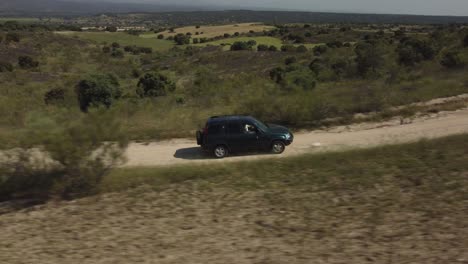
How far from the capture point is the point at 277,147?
51.2 ft

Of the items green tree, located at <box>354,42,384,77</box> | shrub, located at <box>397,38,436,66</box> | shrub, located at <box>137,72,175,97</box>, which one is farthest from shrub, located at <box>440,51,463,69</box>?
shrub, located at <box>137,72,175,97</box>

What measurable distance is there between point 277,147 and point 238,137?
53.5 inches

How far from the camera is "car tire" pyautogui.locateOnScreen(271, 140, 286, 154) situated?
51.0 ft

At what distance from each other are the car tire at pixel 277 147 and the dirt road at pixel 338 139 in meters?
0.21

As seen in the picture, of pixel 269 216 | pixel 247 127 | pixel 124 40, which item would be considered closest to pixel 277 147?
pixel 247 127

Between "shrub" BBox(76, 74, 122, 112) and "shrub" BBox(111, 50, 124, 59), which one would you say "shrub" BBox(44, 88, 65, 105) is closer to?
"shrub" BBox(76, 74, 122, 112)

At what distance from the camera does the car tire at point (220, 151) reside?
15516mm

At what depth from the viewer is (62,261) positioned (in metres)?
6.80

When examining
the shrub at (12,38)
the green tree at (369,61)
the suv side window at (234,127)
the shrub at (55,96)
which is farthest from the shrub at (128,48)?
the suv side window at (234,127)

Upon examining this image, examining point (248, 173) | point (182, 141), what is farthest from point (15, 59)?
point (248, 173)

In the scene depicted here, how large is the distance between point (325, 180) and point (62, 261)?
5.52m

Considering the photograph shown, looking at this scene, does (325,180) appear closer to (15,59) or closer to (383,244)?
(383,244)

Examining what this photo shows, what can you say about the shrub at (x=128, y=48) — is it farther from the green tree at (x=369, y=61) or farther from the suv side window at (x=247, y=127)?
the suv side window at (x=247, y=127)

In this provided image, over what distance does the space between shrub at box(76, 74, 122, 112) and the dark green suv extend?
1598cm
